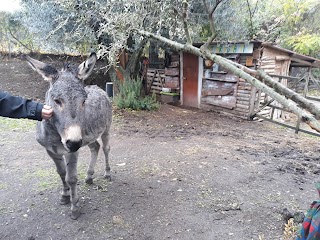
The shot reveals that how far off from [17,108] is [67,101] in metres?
0.45

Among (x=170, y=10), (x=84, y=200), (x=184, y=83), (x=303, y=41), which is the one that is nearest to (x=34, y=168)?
(x=84, y=200)

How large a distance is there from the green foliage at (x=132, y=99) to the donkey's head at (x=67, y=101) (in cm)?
702

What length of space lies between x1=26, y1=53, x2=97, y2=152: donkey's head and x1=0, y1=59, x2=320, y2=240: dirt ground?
52.2 inches

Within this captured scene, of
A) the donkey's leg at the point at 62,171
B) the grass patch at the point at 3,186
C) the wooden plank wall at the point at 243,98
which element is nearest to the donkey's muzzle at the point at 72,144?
the donkey's leg at the point at 62,171

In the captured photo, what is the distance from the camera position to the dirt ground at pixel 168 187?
3.28 m

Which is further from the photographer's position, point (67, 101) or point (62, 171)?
point (62, 171)

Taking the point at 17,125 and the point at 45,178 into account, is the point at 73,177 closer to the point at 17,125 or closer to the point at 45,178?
the point at 45,178

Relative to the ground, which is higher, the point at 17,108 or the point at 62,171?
the point at 17,108

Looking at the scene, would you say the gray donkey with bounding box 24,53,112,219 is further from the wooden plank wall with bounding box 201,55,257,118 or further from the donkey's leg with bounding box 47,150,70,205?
the wooden plank wall with bounding box 201,55,257,118

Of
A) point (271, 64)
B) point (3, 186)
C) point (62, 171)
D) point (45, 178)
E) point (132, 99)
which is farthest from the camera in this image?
point (132, 99)

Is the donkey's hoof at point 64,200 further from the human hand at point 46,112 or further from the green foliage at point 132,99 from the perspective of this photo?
the green foliage at point 132,99

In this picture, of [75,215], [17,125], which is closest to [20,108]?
[75,215]

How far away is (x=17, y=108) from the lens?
246 centimetres

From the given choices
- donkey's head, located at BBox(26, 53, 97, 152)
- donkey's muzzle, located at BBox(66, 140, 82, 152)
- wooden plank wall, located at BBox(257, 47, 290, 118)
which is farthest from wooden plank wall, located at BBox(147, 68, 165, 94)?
donkey's muzzle, located at BBox(66, 140, 82, 152)
